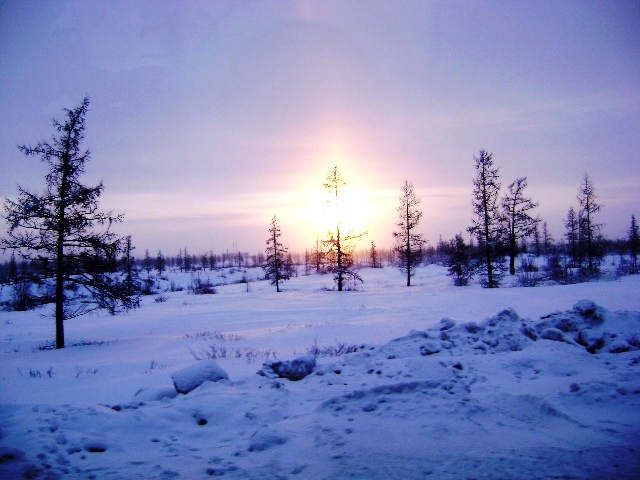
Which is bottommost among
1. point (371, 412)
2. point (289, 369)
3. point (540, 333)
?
point (371, 412)

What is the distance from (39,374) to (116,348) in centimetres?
376

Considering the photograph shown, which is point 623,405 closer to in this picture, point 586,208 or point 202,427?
point 202,427

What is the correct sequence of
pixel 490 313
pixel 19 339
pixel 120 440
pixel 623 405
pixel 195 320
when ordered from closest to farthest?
pixel 120 440, pixel 623 405, pixel 490 313, pixel 19 339, pixel 195 320

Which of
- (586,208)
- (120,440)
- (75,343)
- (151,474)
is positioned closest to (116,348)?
(75,343)

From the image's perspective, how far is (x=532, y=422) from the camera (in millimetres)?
3992

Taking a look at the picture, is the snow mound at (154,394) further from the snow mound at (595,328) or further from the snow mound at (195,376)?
the snow mound at (595,328)

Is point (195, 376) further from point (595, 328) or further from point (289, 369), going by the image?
point (595, 328)

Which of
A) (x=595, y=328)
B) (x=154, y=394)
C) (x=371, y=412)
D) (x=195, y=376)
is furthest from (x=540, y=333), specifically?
(x=154, y=394)

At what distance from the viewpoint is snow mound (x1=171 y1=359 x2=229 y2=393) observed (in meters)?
5.28

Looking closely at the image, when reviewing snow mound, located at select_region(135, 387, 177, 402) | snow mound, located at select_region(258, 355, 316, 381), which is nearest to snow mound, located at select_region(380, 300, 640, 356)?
snow mound, located at select_region(258, 355, 316, 381)

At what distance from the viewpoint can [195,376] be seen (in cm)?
545

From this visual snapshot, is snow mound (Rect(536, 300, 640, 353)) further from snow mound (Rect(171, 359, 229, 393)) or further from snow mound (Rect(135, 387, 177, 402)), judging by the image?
snow mound (Rect(135, 387, 177, 402))

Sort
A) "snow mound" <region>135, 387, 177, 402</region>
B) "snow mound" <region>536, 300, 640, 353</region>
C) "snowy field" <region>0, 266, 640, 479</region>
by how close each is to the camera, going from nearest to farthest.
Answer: "snowy field" <region>0, 266, 640, 479</region> → "snow mound" <region>135, 387, 177, 402</region> → "snow mound" <region>536, 300, 640, 353</region>

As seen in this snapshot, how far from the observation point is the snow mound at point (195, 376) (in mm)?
5281
